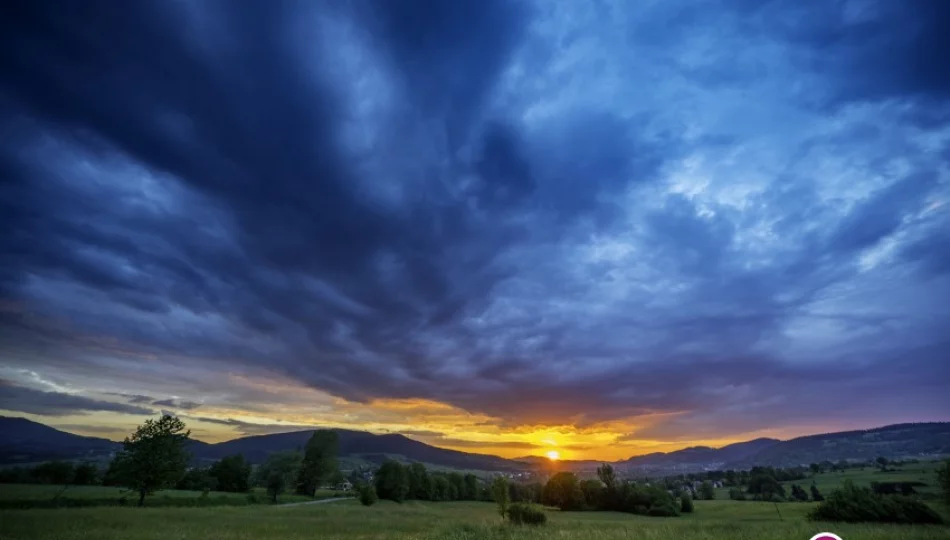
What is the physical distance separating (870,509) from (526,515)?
39644 millimetres

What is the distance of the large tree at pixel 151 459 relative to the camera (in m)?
56.6

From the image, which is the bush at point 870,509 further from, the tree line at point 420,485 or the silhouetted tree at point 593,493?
the tree line at point 420,485

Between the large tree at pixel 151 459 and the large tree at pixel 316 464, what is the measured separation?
1932 inches

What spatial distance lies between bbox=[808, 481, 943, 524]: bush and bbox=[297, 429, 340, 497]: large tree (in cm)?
9588

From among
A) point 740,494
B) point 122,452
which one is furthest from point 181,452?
point 740,494

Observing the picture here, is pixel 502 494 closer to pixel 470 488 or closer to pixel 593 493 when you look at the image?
pixel 593 493

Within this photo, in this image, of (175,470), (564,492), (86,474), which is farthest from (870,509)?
(86,474)

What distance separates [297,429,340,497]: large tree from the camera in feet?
351

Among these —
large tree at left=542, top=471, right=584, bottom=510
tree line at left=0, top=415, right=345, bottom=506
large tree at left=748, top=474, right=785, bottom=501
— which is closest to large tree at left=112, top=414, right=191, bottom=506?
tree line at left=0, top=415, right=345, bottom=506

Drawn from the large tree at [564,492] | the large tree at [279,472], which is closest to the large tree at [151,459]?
the large tree at [279,472]

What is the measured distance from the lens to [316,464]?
107 m

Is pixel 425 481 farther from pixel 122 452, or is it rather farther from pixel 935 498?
pixel 935 498

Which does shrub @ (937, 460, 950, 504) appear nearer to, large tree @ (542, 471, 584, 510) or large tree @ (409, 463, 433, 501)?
large tree @ (542, 471, 584, 510)

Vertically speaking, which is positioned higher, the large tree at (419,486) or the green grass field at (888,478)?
the green grass field at (888,478)
